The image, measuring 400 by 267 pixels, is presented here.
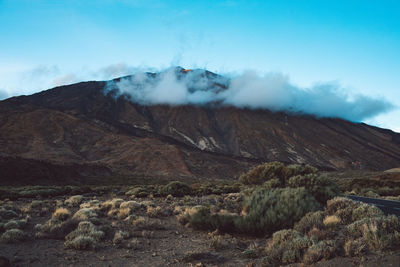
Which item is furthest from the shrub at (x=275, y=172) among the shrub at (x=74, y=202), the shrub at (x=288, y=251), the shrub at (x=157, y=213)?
the shrub at (x=74, y=202)

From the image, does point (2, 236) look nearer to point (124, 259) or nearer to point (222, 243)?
point (124, 259)

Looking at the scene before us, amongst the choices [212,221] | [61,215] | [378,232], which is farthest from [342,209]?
[61,215]

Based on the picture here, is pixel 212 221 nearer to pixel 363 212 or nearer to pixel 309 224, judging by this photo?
pixel 309 224

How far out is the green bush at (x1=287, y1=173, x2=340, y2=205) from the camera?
13.9 m

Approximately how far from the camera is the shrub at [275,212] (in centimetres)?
1009

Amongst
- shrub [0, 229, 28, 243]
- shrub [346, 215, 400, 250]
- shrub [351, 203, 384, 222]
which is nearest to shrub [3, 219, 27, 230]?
shrub [0, 229, 28, 243]

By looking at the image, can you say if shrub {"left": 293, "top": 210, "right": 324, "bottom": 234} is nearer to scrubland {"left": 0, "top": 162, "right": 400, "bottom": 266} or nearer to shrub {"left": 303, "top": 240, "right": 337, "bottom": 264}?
scrubland {"left": 0, "top": 162, "right": 400, "bottom": 266}

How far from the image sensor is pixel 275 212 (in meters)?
10.2

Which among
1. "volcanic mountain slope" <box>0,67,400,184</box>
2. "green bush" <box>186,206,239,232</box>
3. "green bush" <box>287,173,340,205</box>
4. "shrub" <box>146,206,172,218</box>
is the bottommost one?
"shrub" <box>146,206,172,218</box>

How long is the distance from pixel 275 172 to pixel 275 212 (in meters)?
8.47

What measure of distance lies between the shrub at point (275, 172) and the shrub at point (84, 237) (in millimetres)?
10169

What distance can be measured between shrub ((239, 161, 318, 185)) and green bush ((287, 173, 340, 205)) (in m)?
1.63

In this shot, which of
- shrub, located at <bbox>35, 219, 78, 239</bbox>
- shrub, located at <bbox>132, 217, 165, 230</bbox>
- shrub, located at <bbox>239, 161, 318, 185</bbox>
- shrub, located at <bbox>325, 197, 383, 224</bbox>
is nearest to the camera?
shrub, located at <bbox>325, 197, 383, 224</bbox>

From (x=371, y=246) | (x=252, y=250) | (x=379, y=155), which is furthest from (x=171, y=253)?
(x=379, y=155)
